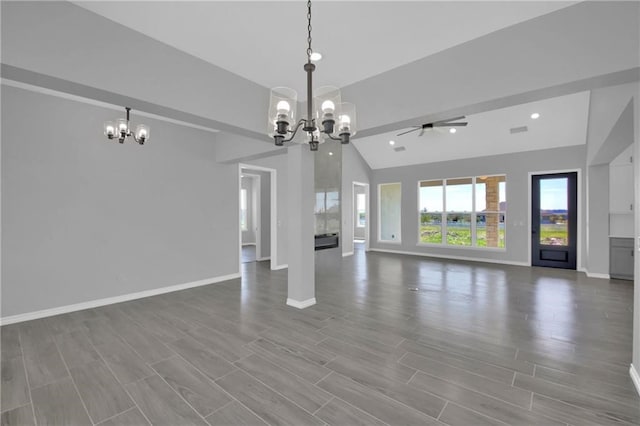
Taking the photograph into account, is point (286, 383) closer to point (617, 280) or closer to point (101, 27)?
point (101, 27)

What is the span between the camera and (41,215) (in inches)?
143

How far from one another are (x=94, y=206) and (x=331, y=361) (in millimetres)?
4019

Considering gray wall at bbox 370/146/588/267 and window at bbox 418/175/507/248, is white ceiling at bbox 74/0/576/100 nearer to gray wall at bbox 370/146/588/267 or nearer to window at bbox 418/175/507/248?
gray wall at bbox 370/146/588/267

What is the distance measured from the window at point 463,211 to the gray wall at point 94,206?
20.7 feet

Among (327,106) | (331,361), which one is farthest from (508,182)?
(327,106)

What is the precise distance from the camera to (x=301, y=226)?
397 cm

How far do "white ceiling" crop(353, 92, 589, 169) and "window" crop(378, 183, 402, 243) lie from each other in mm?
1067

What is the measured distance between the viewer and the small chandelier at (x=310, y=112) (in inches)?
76.8

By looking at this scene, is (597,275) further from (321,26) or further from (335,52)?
(321,26)

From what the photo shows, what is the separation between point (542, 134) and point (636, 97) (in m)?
4.96

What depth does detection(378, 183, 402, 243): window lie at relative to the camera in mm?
9453

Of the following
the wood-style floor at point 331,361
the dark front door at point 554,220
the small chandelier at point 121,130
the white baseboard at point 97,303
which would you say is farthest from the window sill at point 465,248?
the small chandelier at point 121,130

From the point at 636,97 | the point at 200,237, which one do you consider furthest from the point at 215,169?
the point at 636,97

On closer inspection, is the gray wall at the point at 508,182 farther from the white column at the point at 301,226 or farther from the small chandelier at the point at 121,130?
the small chandelier at the point at 121,130
